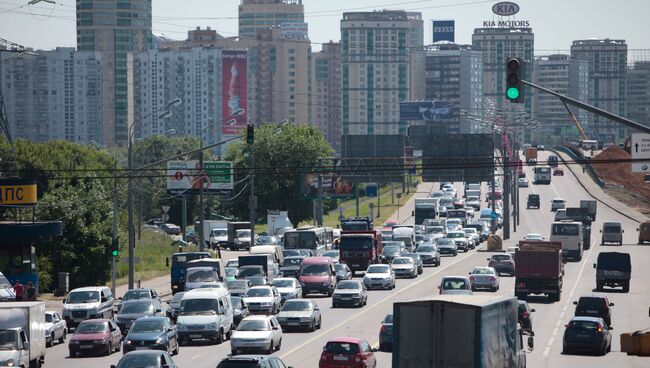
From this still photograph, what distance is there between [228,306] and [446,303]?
A: 66.9 feet

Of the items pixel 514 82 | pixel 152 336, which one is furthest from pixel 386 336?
pixel 514 82

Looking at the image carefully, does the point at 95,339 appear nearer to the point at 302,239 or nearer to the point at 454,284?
the point at 454,284

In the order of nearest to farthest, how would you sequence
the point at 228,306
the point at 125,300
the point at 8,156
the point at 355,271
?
the point at 228,306 → the point at 125,300 → the point at 355,271 → the point at 8,156

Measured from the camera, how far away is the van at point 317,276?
61.3 meters

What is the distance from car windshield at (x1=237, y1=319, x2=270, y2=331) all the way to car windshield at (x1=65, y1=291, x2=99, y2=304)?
35.8 ft

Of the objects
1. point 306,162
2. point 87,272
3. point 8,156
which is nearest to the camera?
point 87,272

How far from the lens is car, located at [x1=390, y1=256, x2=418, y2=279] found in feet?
236

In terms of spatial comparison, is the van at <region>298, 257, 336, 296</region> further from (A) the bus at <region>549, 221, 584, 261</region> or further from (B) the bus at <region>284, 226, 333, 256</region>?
(A) the bus at <region>549, 221, 584, 261</region>

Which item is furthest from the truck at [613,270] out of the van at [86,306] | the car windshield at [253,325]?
the car windshield at [253,325]

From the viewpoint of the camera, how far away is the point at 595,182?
16450 cm

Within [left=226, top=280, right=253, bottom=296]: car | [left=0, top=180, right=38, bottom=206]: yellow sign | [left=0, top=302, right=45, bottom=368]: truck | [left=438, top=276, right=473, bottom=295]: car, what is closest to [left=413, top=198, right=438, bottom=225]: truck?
[left=0, top=180, right=38, bottom=206]: yellow sign

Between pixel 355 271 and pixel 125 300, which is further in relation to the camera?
pixel 355 271

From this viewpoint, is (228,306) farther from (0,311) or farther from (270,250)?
(270,250)

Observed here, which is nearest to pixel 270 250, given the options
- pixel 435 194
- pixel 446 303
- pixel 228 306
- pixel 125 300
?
pixel 125 300
